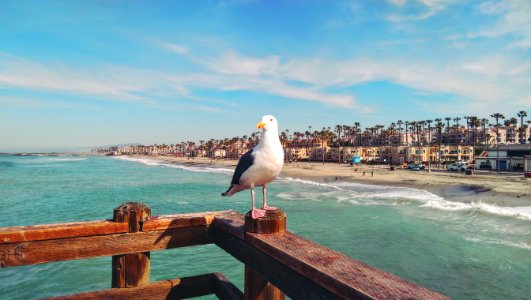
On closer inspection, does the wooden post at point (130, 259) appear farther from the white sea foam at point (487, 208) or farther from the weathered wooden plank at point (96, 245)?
the white sea foam at point (487, 208)

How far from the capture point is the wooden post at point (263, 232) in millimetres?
2674

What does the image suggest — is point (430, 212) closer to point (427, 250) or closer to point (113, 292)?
point (427, 250)

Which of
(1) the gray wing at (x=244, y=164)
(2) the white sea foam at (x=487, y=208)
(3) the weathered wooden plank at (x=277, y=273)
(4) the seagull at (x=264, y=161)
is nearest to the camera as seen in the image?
(3) the weathered wooden plank at (x=277, y=273)

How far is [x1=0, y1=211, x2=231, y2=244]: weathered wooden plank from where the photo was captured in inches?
118

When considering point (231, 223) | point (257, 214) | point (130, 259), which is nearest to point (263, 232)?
point (257, 214)

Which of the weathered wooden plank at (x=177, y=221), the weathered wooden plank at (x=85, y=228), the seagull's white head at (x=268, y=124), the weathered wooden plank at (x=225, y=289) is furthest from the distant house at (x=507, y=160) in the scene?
the weathered wooden plank at (x=85, y=228)

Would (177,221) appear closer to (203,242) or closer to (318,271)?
(203,242)

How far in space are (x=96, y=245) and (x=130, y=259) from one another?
0.35 metres

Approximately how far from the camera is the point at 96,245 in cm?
323

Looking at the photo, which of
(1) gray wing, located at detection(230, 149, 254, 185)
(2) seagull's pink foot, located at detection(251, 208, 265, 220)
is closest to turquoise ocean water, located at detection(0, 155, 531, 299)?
(1) gray wing, located at detection(230, 149, 254, 185)

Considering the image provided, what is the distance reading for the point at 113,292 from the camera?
10.9ft

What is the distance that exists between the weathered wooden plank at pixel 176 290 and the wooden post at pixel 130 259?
74mm

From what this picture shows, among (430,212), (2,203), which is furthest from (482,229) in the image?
(2,203)

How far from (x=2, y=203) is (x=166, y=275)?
29.2 metres
